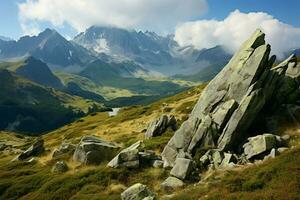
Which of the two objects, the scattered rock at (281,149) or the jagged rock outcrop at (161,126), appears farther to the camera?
the jagged rock outcrop at (161,126)

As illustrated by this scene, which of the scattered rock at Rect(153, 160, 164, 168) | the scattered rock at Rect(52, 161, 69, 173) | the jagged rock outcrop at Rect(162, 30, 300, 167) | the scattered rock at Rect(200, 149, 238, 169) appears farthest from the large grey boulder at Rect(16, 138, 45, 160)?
the scattered rock at Rect(200, 149, 238, 169)

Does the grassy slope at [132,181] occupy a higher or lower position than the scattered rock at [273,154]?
lower

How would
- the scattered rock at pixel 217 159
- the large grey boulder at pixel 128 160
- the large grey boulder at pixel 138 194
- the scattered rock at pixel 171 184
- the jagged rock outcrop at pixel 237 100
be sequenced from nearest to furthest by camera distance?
the large grey boulder at pixel 138 194 < the scattered rock at pixel 171 184 < the scattered rock at pixel 217 159 < the jagged rock outcrop at pixel 237 100 < the large grey boulder at pixel 128 160

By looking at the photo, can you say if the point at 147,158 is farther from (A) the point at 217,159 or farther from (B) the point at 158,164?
(A) the point at 217,159

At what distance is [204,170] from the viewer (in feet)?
125

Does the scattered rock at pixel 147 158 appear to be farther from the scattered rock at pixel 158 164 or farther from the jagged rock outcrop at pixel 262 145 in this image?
the jagged rock outcrop at pixel 262 145

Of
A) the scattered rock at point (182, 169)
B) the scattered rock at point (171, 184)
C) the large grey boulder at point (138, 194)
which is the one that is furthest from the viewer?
the scattered rock at point (182, 169)

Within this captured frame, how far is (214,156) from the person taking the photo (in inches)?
1531

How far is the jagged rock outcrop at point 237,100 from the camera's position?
1636 inches

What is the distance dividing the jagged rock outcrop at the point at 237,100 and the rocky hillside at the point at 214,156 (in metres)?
0.11

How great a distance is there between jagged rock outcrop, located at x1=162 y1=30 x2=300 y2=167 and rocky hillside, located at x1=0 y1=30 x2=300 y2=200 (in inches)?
4.4

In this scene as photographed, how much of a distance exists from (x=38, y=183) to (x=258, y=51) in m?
30.7

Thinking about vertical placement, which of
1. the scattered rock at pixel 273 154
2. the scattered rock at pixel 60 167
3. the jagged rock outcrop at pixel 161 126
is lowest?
the scattered rock at pixel 60 167

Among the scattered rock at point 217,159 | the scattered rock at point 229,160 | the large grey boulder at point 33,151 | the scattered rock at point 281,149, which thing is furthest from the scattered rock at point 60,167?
the scattered rock at point 281,149
